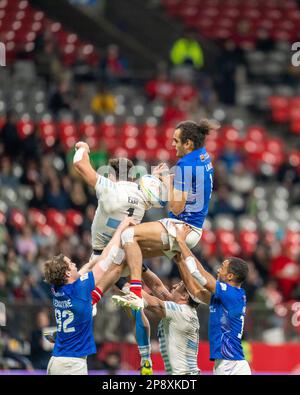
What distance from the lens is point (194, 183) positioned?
46.3ft

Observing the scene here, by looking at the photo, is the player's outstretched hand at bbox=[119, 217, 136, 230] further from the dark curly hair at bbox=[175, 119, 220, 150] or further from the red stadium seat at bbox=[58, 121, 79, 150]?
the red stadium seat at bbox=[58, 121, 79, 150]

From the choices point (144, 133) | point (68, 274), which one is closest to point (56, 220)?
point (144, 133)

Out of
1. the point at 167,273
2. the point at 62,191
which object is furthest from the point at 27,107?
the point at 167,273

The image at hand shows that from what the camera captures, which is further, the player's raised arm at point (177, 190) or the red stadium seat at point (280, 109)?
the red stadium seat at point (280, 109)

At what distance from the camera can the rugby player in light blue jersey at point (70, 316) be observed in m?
13.3

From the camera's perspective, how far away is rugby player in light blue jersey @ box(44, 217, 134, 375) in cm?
1334

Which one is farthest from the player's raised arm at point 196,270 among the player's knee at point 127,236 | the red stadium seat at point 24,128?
the red stadium seat at point 24,128

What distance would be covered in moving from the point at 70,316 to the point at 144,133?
14023mm

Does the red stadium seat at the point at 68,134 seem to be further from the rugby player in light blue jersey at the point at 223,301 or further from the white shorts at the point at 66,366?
the white shorts at the point at 66,366

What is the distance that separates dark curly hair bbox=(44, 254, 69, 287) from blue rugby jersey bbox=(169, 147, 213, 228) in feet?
4.82

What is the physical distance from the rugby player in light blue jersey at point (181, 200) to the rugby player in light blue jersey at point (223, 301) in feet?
0.79

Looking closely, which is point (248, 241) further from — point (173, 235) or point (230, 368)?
point (230, 368)

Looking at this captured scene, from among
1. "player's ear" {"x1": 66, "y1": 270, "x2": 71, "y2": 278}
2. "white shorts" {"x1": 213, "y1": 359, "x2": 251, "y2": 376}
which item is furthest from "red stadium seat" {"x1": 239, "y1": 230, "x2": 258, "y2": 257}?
"player's ear" {"x1": 66, "y1": 270, "x2": 71, "y2": 278}

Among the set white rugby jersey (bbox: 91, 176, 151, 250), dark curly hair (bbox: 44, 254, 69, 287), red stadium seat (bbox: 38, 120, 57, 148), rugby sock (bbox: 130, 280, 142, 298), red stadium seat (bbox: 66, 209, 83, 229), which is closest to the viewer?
dark curly hair (bbox: 44, 254, 69, 287)
